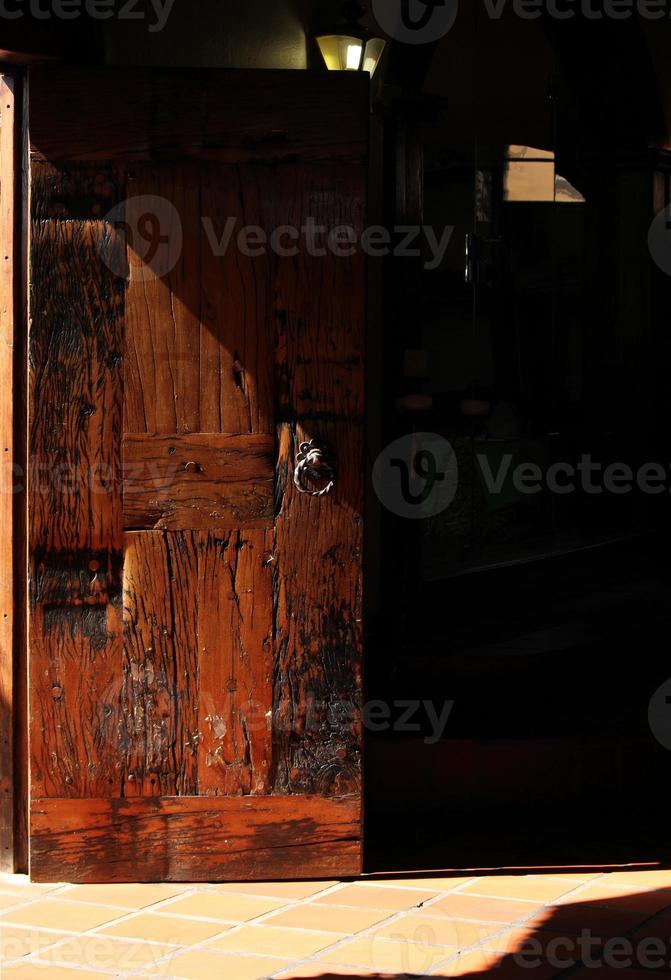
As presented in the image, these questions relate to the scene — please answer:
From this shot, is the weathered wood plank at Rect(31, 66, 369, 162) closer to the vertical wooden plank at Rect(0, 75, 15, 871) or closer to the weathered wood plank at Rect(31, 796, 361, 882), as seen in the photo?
the vertical wooden plank at Rect(0, 75, 15, 871)

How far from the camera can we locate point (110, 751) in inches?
166

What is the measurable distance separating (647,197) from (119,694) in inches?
214

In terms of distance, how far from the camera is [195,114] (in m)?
4.17

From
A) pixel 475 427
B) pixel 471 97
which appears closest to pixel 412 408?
pixel 475 427

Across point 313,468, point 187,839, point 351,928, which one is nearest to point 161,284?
point 313,468

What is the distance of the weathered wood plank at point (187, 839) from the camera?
420cm

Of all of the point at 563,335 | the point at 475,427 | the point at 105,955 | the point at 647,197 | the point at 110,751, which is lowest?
the point at 105,955

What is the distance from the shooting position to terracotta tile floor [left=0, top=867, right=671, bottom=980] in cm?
346

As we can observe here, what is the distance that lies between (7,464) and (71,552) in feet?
1.13

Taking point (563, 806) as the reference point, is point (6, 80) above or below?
above

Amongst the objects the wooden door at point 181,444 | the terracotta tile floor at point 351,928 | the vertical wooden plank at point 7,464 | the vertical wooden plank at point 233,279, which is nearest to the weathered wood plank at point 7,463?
the vertical wooden plank at point 7,464

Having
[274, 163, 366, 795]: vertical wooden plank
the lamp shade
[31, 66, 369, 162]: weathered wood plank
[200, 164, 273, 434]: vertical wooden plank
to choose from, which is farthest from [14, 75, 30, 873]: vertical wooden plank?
the lamp shade

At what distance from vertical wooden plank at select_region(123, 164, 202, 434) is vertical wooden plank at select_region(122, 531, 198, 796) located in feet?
1.46

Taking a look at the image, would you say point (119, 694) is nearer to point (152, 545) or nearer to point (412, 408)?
point (152, 545)
